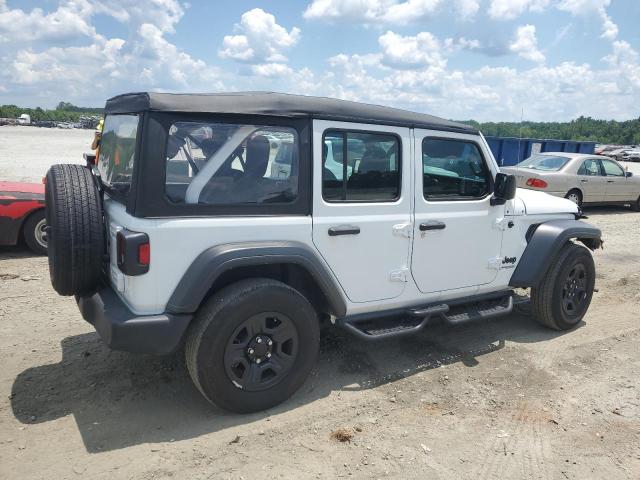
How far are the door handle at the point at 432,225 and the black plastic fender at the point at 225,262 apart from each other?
3.18ft

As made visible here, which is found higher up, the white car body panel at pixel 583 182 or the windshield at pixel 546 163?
the windshield at pixel 546 163

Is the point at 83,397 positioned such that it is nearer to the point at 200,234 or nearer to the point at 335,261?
the point at 200,234

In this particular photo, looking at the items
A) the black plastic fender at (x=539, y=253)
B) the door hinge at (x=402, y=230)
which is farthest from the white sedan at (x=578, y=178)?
the door hinge at (x=402, y=230)

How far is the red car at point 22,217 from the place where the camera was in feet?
21.6

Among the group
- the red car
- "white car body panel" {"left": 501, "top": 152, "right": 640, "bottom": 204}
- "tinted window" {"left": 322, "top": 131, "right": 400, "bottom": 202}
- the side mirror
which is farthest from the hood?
"white car body panel" {"left": 501, "top": 152, "right": 640, "bottom": 204}

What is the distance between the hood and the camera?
4.61 metres

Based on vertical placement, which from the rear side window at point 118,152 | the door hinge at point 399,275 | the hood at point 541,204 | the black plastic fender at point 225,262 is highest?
the rear side window at point 118,152

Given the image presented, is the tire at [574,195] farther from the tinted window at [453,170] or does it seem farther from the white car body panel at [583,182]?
the tinted window at [453,170]

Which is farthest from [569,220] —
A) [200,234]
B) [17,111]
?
[17,111]

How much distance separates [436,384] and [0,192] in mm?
5987

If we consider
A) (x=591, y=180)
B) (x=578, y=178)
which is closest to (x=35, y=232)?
(x=578, y=178)

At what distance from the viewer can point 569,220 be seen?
491 centimetres

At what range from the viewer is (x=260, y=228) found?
317 centimetres

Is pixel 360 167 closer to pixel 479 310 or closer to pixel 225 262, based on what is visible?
pixel 225 262
